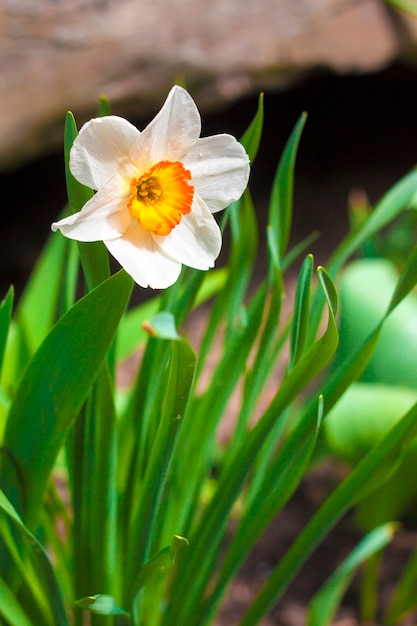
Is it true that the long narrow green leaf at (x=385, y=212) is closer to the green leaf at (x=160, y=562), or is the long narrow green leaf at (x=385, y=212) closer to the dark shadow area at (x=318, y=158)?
the green leaf at (x=160, y=562)

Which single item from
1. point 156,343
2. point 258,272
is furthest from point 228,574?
point 258,272

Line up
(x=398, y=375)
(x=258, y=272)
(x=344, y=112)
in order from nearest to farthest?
(x=398, y=375) → (x=258, y=272) → (x=344, y=112)

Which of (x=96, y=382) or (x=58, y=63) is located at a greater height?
(x=58, y=63)

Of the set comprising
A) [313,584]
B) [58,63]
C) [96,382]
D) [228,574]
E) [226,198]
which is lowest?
[313,584]

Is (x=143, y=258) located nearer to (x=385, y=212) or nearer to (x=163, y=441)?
(x=163, y=441)

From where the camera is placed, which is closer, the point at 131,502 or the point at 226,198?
the point at 226,198

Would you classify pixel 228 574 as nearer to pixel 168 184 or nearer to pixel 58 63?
pixel 168 184
